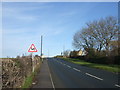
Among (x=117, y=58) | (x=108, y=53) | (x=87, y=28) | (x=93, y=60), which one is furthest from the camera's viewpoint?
(x=87, y=28)

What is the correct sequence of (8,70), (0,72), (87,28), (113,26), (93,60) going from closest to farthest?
(0,72)
(8,70)
(93,60)
(113,26)
(87,28)

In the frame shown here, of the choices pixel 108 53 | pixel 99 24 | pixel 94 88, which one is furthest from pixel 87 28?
pixel 94 88

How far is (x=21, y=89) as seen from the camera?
904 cm

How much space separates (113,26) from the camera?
51.6m

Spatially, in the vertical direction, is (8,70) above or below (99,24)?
below

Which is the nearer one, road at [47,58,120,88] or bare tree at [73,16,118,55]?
road at [47,58,120,88]

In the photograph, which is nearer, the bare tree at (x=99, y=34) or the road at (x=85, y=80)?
the road at (x=85, y=80)

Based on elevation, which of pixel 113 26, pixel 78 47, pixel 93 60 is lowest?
pixel 93 60

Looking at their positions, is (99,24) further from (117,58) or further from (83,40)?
(117,58)

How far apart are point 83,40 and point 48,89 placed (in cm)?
5097

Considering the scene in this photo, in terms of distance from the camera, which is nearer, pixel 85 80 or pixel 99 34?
pixel 85 80

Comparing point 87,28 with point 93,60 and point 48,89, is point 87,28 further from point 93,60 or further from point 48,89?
point 48,89

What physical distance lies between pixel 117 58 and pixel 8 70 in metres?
29.6

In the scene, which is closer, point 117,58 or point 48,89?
point 48,89
